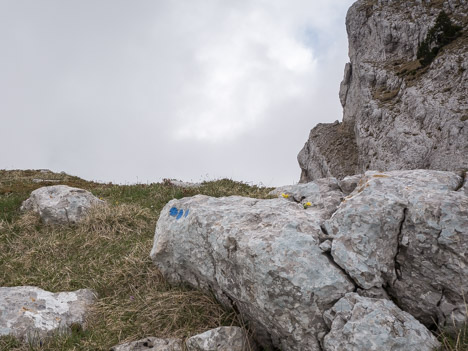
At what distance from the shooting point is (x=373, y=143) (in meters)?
20.6

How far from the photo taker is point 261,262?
4.77 m

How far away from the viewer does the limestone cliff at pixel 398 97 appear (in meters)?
16.9

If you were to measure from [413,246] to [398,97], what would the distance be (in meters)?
18.7

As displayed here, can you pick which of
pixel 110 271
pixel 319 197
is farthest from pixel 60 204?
pixel 319 197

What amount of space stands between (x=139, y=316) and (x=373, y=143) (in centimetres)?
1812

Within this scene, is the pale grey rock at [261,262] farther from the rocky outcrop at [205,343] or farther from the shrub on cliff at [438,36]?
the shrub on cliff at [438,36]

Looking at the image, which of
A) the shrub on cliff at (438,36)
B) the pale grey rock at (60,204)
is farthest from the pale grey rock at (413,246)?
the shrub on cliff at (438,36)

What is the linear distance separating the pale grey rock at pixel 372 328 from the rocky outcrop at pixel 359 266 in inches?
0.5

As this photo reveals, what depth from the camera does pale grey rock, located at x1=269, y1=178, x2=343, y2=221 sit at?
576 cm

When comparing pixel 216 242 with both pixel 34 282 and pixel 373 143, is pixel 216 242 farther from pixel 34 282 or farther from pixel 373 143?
pixel 373 143

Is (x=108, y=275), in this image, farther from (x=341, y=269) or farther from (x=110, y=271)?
(x=341, y=269)

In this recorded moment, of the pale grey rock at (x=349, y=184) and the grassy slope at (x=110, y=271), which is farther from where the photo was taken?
the pale grey rock at (x=349, y=184)

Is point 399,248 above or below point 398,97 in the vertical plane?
below

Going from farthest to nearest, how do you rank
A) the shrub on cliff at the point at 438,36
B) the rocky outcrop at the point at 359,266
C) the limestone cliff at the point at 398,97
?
the shrub on cliff at the point at 438,36 → the limestone cliff at the point at 398,97 → the rocky outcrop at the point at 359,266
